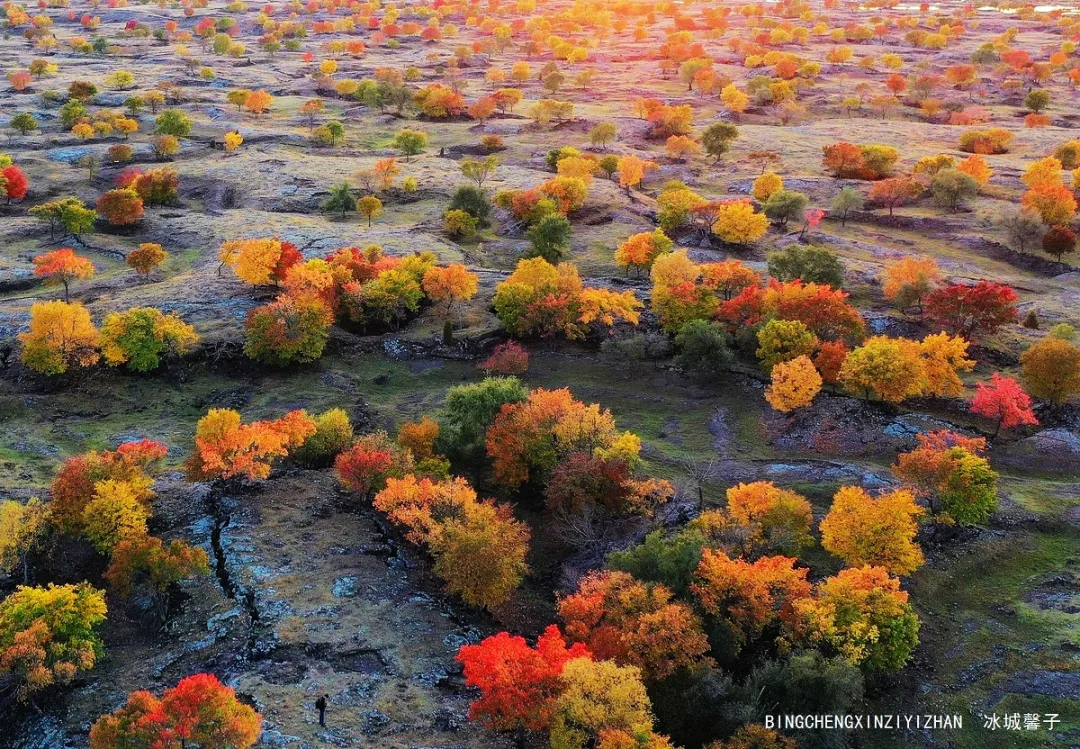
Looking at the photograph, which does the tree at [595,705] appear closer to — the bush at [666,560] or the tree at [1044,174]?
the bush at [666,560]

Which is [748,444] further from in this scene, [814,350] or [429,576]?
[429,576]

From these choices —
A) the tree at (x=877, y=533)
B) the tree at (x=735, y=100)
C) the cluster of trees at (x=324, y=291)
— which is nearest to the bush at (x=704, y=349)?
the cluster of trees at (x=324, y=291)

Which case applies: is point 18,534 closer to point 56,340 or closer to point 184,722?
point 184,722

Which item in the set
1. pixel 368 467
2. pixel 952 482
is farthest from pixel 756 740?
pixel 368 467

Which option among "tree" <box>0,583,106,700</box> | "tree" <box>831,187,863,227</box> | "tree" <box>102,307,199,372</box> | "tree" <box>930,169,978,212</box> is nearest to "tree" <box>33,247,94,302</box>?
"tree" <box>102,307,199,372</box>

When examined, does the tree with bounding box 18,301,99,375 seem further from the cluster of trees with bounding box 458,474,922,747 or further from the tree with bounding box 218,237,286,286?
the cluster of trees with bounding box 458,474,922,747

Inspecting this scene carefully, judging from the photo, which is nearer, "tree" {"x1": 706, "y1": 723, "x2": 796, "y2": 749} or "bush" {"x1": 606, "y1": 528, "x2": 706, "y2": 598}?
"tree" {"x1": 706, "y1": 723, "x2": 796, "y2": 749}
